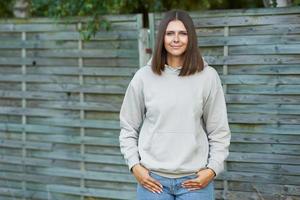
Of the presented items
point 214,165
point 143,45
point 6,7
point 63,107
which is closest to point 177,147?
point 214,165

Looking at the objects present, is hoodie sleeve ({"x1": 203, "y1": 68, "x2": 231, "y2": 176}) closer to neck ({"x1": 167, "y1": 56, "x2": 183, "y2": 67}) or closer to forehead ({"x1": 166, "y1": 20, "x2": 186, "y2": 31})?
neck ({"x1": 167, "y1": 56, "x2": 183, "y2": 67})

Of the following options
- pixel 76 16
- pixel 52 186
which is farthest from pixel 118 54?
pixel 52 186

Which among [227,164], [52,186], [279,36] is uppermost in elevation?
[279,36]

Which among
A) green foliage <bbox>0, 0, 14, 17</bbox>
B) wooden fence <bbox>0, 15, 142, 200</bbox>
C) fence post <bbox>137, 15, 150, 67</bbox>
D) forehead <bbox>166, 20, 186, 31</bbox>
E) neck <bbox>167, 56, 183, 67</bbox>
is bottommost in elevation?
wooden fence <bbox>0, 15, 142, 200</bbox>

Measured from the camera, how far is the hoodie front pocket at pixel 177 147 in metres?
3.50

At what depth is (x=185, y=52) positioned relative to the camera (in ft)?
11.8

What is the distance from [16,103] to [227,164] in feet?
7.48

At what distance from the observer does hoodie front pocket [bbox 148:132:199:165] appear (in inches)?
138

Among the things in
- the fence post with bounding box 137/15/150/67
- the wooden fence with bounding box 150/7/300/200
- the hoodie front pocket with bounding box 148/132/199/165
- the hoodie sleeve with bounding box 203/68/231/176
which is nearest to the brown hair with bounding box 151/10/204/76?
the hoodie sleeve with bounding box 203/68/231/176

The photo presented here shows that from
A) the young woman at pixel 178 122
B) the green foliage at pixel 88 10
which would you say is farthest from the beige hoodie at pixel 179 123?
the green foliage at pixel 88 10

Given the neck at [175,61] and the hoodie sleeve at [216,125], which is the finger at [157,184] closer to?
the hoodie sleeve at [216,125]

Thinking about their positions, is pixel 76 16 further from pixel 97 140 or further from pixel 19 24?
pixel 97 140

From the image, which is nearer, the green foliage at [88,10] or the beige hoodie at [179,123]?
the beige hoodie at [179,123]

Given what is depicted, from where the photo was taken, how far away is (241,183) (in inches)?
217
